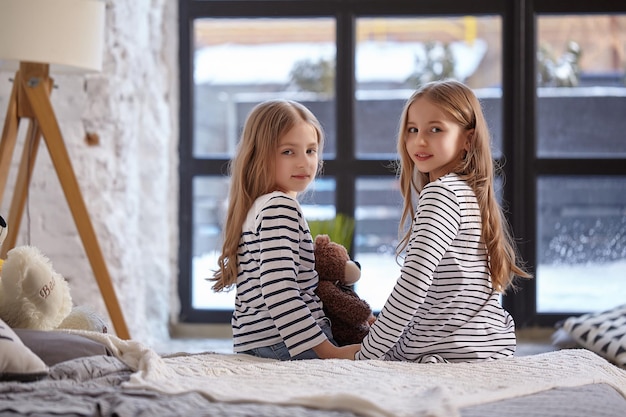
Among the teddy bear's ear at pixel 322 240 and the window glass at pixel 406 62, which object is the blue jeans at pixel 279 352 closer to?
the teddy bear's ear at pixel 322 240

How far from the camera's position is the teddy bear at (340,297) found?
2.18m

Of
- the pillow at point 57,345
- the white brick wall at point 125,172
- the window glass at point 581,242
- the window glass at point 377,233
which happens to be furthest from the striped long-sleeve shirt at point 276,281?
the window glass at point 581,242

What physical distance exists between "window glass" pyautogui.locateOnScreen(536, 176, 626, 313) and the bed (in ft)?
8.50

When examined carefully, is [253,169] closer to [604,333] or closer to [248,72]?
[604,333]

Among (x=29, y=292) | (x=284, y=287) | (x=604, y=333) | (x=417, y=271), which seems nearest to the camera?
(x=29, y=292)

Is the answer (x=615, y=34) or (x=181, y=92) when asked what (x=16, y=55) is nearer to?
(x=181, y=92)

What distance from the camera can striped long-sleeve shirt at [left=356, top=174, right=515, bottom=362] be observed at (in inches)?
76.0

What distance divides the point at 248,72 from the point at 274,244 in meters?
2.70

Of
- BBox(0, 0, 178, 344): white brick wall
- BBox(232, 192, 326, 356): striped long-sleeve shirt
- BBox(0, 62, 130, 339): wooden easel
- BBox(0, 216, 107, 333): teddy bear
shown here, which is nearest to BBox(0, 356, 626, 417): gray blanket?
BBox(0, 216, 107, 333): teddy bear

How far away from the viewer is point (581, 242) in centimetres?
449

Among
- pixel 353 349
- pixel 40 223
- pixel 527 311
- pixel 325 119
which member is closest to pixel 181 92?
pixel 325 119

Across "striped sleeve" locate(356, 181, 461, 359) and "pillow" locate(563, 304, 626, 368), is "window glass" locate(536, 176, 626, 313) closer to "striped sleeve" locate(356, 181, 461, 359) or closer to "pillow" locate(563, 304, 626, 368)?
"pillow" locate(563, 304, 626, 368)

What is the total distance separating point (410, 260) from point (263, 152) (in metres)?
0.49

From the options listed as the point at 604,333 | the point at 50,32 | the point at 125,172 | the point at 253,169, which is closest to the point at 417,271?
the point at 253,169
